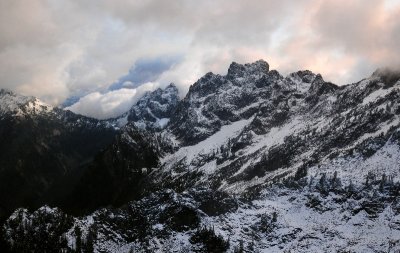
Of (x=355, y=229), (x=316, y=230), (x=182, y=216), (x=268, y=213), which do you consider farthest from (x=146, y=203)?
(x=355, y=229)

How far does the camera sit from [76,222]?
191 meters

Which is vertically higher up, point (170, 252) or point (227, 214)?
point (227, 214)

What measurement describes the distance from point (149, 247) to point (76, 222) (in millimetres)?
32682

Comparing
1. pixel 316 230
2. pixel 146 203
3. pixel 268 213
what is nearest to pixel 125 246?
pixel 146 203

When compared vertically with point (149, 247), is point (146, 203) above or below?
above

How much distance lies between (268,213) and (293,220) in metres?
9.52

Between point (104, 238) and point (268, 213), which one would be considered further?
point (268, 213)

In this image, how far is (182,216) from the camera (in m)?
181

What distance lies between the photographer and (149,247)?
569 ft

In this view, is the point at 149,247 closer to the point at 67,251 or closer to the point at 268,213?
the point at 67,251

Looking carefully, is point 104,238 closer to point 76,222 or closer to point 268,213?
point 76,222

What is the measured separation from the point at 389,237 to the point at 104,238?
96.5m

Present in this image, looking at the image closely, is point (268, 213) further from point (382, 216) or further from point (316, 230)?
point (382, 216)

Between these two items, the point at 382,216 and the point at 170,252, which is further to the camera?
the point at 382,216
